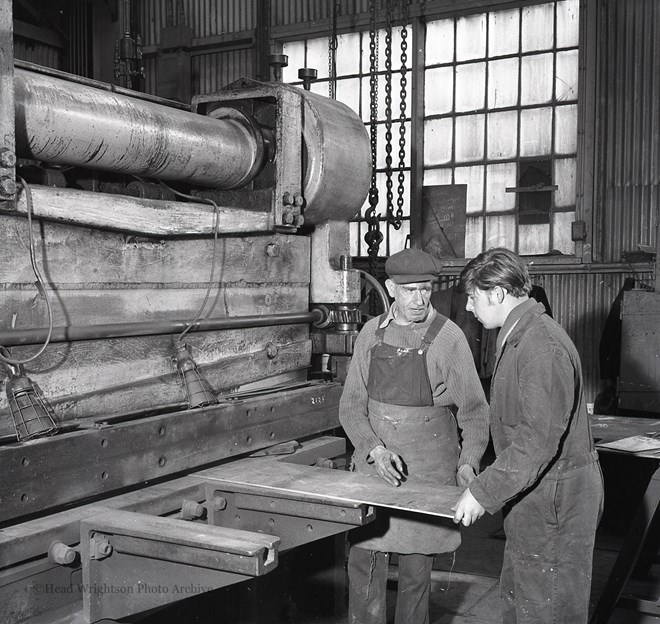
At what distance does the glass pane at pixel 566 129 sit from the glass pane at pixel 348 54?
190 cm

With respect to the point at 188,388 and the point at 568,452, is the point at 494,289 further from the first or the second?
the point at 188,388

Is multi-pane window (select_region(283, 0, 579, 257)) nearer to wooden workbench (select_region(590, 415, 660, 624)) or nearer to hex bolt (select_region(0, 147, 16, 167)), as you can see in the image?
wooden workbench (select_region(590, 415, 660, 624))

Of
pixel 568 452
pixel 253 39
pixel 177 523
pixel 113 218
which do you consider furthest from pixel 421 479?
pixel 253 39

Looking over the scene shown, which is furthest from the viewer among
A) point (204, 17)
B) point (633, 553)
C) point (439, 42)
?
point (204, 17)

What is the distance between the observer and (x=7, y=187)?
2.02 m

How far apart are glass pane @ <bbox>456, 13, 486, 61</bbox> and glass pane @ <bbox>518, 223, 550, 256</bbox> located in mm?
1578

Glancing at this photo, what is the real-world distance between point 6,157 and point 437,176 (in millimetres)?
5930

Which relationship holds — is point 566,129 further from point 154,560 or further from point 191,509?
point 154,560

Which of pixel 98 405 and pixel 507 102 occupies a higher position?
pixel 507 102

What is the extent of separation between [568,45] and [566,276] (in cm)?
193

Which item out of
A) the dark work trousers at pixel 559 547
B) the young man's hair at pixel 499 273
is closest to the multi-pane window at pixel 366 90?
the young man's hair at pixel 499 273

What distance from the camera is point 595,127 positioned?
6836 mm

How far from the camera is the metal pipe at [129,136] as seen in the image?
2.20 meters

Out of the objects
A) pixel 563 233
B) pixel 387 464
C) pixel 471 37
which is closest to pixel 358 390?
pixel 387 464
